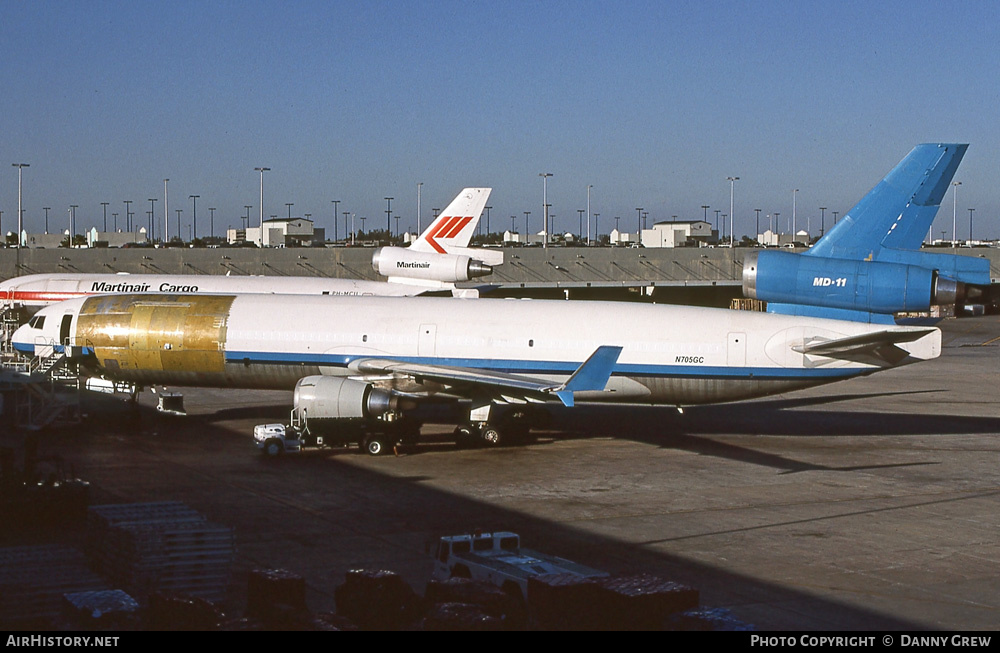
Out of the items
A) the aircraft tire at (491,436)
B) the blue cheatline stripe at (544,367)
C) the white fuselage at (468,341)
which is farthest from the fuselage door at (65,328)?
the aircraft tire at (491,436)

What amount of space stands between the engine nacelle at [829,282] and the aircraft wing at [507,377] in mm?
5389

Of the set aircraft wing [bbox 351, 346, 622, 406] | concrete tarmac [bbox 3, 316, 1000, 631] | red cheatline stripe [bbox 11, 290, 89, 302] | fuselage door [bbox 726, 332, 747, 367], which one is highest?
red cheatline stripe [bbox 11, 290, 89, 302]

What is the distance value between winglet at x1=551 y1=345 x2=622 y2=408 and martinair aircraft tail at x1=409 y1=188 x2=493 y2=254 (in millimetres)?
37544

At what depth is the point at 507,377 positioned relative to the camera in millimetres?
35906

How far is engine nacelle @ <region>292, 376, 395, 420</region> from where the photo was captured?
1400 inches

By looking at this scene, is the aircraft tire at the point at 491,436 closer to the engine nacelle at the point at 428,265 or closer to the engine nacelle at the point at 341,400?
the engine nacelle at the point at 341,400

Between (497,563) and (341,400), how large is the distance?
16223 millimetres

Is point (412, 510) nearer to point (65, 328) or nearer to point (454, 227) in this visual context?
point (65, 328)

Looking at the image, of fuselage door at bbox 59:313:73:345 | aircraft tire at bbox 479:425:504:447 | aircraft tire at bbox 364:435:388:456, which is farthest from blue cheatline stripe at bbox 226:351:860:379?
fuselage door at bbox 59:313:73:345

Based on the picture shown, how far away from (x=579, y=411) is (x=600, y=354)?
15587 mm

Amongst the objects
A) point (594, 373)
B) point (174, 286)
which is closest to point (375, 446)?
point (594, 373)

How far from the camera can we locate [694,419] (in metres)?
46.1

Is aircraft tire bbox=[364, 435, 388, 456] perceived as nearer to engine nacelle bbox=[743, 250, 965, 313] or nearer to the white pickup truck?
engine nacelle bbox=[743, 250, 965, 313]
